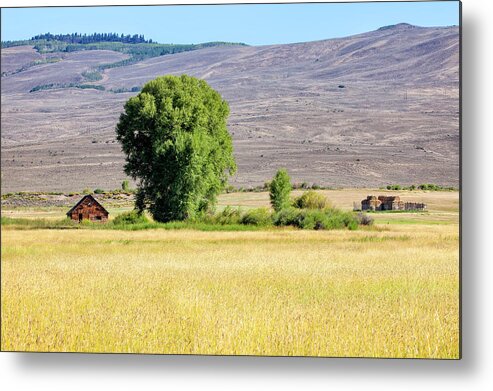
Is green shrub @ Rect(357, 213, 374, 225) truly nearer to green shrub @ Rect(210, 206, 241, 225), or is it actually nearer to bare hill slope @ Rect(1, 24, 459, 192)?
bare hill slope @ Rect(1, 24, 459, 192)

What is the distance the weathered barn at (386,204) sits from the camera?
1035cm

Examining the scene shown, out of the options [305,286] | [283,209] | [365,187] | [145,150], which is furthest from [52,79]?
[305,286]

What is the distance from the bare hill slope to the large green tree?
29 cm

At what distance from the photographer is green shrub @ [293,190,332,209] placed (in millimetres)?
11859

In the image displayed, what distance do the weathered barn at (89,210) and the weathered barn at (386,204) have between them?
386 centimetres

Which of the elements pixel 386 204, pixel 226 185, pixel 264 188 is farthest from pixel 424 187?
pixel 226 185

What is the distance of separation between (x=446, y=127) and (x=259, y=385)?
335 cm

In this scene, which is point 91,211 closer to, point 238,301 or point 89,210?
point 89,210

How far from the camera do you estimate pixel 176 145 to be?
14.1 meters

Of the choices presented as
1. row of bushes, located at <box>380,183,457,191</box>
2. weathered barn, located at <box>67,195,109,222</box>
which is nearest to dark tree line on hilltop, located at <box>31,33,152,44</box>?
row of bushes, located at <box>380,183,457,191</box>

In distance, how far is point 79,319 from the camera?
25.5 feet

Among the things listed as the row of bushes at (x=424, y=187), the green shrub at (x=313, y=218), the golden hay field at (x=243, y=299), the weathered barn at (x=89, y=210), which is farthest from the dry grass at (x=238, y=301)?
the weathered barn at (x=89, y=210)

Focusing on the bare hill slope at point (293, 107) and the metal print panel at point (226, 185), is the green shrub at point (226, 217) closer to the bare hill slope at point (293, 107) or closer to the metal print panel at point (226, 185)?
the metal print panel at point (226, 185)

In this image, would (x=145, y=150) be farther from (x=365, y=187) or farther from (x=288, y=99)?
(x=288, y=99)
